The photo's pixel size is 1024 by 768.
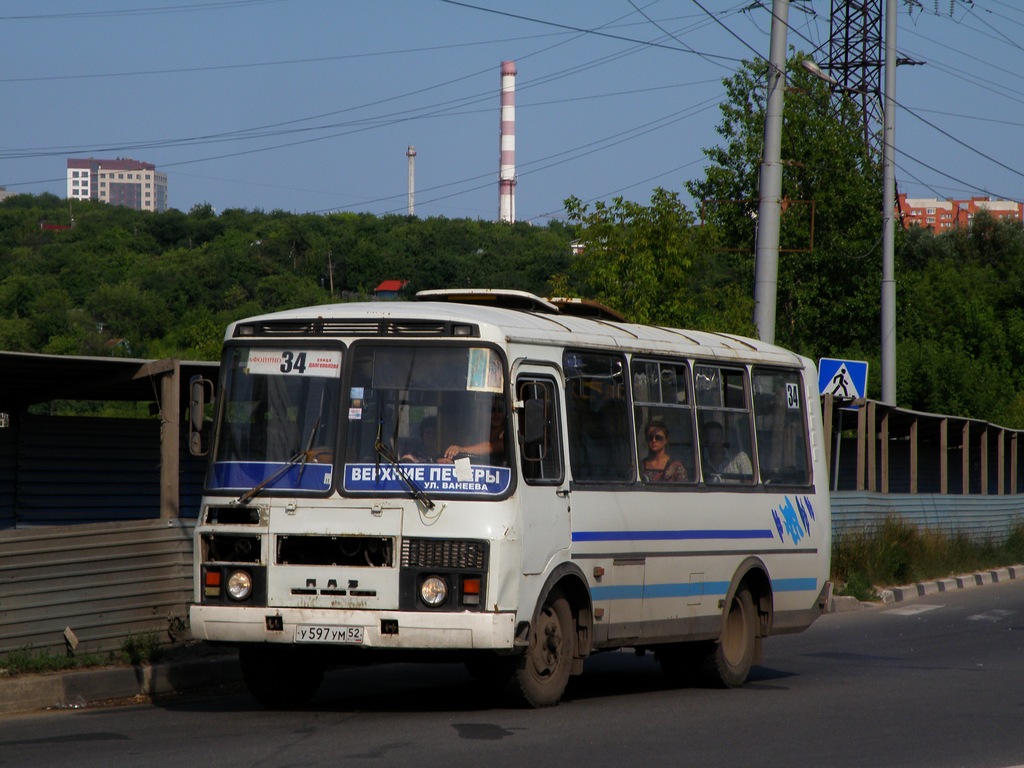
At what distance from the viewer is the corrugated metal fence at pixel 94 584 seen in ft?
34.3

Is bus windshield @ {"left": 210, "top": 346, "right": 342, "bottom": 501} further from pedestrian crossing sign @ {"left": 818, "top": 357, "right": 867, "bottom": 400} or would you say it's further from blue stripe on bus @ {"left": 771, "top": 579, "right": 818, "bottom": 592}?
pedestrian crossing sign @ {"left": 818, "top": 357, "right": 867, "bottom": 400}

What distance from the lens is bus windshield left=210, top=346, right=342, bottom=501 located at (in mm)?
9344

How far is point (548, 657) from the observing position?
9.76 meters

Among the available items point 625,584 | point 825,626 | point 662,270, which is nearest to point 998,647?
point 825,626

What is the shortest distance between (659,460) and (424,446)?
2477mm

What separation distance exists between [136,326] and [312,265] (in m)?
9.69

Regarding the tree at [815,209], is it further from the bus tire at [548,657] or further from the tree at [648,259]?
the bus tire at [548,657]

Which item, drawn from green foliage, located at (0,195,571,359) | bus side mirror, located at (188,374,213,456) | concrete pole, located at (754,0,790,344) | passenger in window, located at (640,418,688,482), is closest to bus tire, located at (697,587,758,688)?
passenger in window, located at (640,418,688,482)

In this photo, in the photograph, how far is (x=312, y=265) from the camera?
71.4m

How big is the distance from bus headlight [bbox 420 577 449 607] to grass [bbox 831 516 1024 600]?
12.5 metres

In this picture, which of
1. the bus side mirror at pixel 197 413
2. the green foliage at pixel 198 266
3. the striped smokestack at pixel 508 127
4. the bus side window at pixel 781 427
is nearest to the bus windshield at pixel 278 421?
the bus side mirror at pixel 197 413

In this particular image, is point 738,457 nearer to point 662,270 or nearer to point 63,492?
point 63,492

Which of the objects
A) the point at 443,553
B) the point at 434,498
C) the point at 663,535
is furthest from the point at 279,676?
the point at 663,535

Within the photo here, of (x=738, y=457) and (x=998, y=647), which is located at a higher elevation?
(x=738, y=457)
